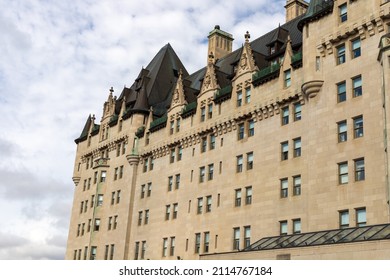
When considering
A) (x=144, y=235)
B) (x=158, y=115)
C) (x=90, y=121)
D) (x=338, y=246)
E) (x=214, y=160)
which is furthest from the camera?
(x=90, y=121)

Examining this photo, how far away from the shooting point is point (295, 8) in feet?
212

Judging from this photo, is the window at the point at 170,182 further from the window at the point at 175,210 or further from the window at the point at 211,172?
the window at the point at 211,172

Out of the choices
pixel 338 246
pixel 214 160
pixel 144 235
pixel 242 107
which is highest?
pixel 242 107

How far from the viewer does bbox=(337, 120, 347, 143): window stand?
135 feet

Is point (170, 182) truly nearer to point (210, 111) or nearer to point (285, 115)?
point (210, 111)

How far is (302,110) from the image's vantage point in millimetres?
45281

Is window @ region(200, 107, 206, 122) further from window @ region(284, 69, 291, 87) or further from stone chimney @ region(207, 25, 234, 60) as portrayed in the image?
stone chimney @ region(207, 25, 234, 60)

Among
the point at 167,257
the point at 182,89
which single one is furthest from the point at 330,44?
the point at 167,257

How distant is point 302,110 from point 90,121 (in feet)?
138

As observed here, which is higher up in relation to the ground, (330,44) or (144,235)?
(330,44)

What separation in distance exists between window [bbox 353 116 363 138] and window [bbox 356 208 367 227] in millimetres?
5477

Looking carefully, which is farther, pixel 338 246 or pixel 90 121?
pixel 90 121

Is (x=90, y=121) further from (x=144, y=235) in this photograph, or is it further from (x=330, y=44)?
(x=330, y=44)

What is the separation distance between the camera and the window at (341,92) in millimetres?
41875
